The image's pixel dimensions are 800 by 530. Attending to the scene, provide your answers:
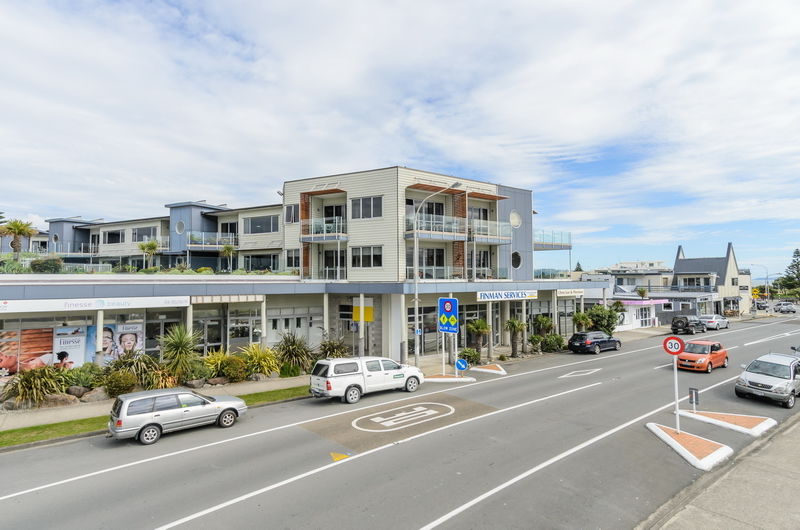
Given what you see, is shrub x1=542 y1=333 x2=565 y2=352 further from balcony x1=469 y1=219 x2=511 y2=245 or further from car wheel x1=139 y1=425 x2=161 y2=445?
car wheel x1=139 y1=425 x2=161 y2=445

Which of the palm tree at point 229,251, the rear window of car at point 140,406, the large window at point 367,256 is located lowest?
the rear window of car at point 140,406

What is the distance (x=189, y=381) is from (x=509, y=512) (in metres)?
15.8

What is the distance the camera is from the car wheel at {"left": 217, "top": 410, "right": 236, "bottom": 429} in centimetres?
1427

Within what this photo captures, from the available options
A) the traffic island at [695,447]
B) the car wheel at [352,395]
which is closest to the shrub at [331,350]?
the car wheel at [352,395]

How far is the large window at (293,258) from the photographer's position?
31.4 metres

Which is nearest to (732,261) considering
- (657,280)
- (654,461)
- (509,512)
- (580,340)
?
(657,280)

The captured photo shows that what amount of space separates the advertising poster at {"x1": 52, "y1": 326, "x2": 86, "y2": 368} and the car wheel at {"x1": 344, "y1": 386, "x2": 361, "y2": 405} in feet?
41.5

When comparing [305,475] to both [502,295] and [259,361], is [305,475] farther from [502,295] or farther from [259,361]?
[502,295]

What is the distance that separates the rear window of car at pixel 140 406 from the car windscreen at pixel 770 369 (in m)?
21.6

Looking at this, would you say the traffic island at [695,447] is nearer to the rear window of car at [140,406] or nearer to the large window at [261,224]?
the rear window of car at [140,406]

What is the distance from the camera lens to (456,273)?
29641 mm

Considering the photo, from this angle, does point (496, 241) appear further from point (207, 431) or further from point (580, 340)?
point (207, 431)

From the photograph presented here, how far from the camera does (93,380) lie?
17.9 m

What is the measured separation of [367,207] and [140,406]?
729 inches
